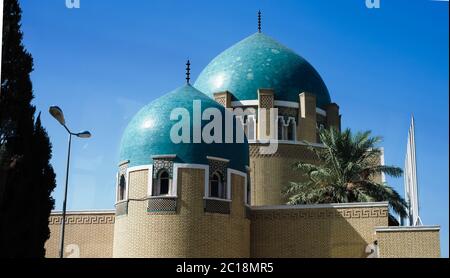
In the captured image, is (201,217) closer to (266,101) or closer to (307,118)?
→ (266,101)

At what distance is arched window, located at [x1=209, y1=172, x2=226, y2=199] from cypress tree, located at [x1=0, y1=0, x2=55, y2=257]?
18.0ft

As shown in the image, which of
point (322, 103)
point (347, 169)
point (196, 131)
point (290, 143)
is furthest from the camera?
point (322, 103)

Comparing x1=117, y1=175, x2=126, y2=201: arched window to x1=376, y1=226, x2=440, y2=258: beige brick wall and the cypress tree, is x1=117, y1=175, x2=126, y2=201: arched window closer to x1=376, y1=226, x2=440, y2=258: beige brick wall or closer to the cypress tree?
the cypress tree

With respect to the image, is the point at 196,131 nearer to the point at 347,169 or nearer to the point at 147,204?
the point at 147,204

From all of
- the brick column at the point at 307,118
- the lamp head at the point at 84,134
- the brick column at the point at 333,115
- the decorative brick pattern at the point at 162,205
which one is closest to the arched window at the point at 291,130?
the brick column at the point at 307,118

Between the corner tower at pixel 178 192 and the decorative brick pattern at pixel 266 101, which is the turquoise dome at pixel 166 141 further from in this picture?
the decorative brick pattern at pixel 266 101

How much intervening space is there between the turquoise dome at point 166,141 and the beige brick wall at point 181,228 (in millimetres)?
445

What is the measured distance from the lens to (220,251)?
53.4 ft

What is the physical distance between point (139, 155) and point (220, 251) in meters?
3.17

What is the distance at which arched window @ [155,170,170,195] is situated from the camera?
647 inches

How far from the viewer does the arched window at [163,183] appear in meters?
16.4

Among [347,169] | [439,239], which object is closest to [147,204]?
[347,169]

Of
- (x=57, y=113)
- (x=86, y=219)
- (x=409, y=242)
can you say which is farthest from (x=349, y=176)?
(x=57, y=113)

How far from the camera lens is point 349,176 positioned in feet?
61.0
